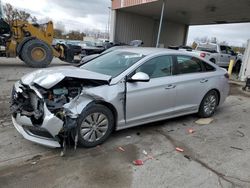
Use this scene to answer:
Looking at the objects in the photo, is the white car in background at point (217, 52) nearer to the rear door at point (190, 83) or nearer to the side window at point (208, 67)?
the side window at point (208, 67)

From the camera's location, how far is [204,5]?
1480 centimetres

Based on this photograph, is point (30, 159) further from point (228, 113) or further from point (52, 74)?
point (228, 113)

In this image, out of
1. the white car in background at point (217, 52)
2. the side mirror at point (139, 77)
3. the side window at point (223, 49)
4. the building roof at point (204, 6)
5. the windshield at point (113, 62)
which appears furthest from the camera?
the side window at point (223, 49)

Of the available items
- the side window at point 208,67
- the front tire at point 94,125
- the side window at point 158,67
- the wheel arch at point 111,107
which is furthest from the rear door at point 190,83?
the front tire at point 94,125

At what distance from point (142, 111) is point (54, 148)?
1575 millimetres

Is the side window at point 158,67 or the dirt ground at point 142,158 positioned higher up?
the side window at point 158,67

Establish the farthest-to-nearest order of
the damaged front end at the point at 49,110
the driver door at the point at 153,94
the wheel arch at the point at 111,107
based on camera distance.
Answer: the driver door at the point at 153,94 → the wheel arch at the point at 111,107 → the damaged front end at the point at 49,110

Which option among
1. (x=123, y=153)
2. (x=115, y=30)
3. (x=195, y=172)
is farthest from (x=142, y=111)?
(x=115, y=30)

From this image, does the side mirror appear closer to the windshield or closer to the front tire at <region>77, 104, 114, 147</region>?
the windshield

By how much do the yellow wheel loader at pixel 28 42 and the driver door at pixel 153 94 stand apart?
346 inches

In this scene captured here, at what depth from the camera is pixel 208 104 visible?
5449 mm

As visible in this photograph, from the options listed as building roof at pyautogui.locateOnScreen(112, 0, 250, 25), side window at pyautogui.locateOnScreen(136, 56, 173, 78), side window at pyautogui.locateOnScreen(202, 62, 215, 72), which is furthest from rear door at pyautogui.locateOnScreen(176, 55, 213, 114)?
building roof at pyautogui.locateOnScreen(112, 0, 250, 25)

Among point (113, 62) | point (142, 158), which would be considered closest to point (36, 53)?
point (113, 62)

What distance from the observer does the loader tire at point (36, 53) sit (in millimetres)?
11305
